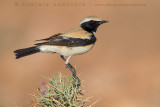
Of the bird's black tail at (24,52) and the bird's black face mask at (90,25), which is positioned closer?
the bird's black tail at (24,52)

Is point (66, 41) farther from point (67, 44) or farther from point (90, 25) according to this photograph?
point (90, 25)

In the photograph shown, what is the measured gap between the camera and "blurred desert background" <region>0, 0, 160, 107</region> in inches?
348

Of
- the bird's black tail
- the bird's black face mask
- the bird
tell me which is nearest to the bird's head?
the bird's black face mask

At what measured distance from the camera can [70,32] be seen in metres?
3.93

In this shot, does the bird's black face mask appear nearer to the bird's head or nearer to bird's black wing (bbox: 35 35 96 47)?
the bird's head

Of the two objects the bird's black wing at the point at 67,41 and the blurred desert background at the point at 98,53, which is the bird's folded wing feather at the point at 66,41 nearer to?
the bird's black wing at the point at 67,41

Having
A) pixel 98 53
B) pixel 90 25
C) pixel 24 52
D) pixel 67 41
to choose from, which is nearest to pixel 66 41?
pixel 67 41

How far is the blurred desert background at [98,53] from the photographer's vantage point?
29.0 ft

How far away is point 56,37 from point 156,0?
10.1 m

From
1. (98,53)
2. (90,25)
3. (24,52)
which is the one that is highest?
(90,25)

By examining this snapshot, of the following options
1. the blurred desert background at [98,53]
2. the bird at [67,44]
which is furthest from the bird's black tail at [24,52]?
the blurred desert background at [98,53]

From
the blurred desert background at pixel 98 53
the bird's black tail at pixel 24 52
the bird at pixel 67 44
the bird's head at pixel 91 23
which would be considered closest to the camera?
the bird's black tail at pixel 24 52

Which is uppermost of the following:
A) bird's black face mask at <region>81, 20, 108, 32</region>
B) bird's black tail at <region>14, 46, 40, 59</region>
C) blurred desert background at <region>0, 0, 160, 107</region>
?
bird's black face mask at <region>81, 20, 108, 32</region>

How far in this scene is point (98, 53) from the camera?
34.2ft
